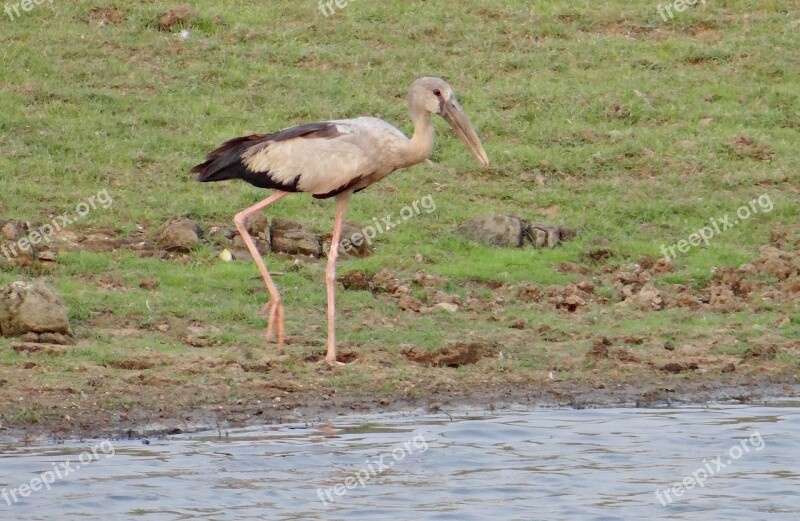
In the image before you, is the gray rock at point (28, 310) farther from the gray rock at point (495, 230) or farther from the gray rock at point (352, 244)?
the gray rock at point (495, 230)

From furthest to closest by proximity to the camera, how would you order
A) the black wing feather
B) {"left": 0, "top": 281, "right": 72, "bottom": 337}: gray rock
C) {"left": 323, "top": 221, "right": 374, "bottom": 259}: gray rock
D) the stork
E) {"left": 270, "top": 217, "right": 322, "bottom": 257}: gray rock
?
{"left": 323, "top": 221, "right": 374, "bottom": 259}: gray rock < {"left": 270, "top": 217, "right": 322, "bottom": 257}: gray rock < the black wing feather < the stork < {"left": 0, "top": 281, "right": 72, "bottom": 337}: gray rock

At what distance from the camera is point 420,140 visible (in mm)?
9711

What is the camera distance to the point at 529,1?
16.6 metres

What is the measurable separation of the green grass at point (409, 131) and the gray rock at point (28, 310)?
0.15 meters

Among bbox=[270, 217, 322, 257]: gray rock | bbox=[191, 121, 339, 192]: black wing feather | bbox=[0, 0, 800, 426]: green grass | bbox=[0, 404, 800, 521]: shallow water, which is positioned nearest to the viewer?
bbox=[0, 404, 800, 521]: shallow water

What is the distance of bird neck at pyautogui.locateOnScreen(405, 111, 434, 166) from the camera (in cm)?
970

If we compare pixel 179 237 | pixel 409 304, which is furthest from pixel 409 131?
pixel 409 304

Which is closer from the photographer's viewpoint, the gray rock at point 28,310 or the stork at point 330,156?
the gray rock at point 28,310

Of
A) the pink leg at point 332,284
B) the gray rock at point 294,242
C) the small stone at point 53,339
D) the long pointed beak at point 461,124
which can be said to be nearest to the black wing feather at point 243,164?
the pink leg at point 332,284

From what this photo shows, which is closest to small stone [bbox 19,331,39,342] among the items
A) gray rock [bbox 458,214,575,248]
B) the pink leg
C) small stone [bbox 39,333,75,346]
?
small stone [bbox 39,333,75,346]

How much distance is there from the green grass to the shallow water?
882 mm

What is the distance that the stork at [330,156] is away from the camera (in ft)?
31.5

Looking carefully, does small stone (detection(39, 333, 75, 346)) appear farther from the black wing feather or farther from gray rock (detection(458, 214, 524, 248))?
gray rock (detection(458, 214, 524, 248))

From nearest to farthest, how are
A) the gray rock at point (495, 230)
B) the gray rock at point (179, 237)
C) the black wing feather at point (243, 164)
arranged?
the black wing feather at point (243, 164) → the gray rock at point (179, 237) → the gray rock at point (495, 230)
